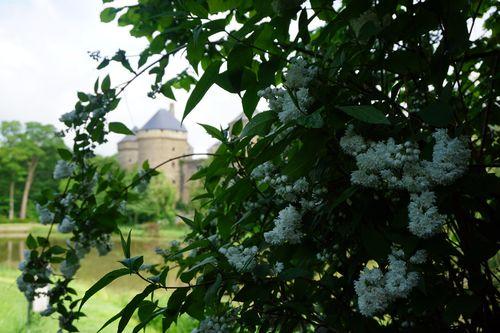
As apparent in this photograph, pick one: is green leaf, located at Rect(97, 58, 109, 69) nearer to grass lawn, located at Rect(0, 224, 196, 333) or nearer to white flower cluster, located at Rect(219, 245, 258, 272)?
white flower cluster, located at Rect(219, 245, 258, 272)

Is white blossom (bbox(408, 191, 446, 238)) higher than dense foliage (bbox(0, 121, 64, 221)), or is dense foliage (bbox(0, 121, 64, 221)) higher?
dense foliage (bbox(0, 121, 64, 221))

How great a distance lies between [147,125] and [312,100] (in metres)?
29.6

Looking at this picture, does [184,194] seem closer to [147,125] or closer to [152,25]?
[147,125]

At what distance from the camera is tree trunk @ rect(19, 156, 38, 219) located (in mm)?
25672

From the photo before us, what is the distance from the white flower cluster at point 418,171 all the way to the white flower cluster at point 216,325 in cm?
32

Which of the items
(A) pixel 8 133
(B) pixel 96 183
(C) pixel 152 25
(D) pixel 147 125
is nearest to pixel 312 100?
(B) pixel 96 183

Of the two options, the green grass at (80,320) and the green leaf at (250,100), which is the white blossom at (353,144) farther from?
the green grass at (80,320)

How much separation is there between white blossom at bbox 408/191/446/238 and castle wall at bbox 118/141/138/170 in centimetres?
3179

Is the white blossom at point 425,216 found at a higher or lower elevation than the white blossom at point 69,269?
higher

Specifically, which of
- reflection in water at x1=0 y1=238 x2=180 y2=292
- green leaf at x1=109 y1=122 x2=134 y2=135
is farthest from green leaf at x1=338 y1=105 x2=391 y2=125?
reflection in water at x1=0 y1=238 x2=180 y2=292

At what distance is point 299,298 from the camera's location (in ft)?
2.04

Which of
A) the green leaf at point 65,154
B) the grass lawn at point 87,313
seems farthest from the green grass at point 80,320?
the green leaf at point 65,154

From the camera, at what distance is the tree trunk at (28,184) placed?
25672 mm

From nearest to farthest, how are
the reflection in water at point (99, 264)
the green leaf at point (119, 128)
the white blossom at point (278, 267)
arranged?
A: 1. the white blossom at point (278, 267)
2. the green leaf at point (119, 128)
3. the reflection in water at point (99, 264)
